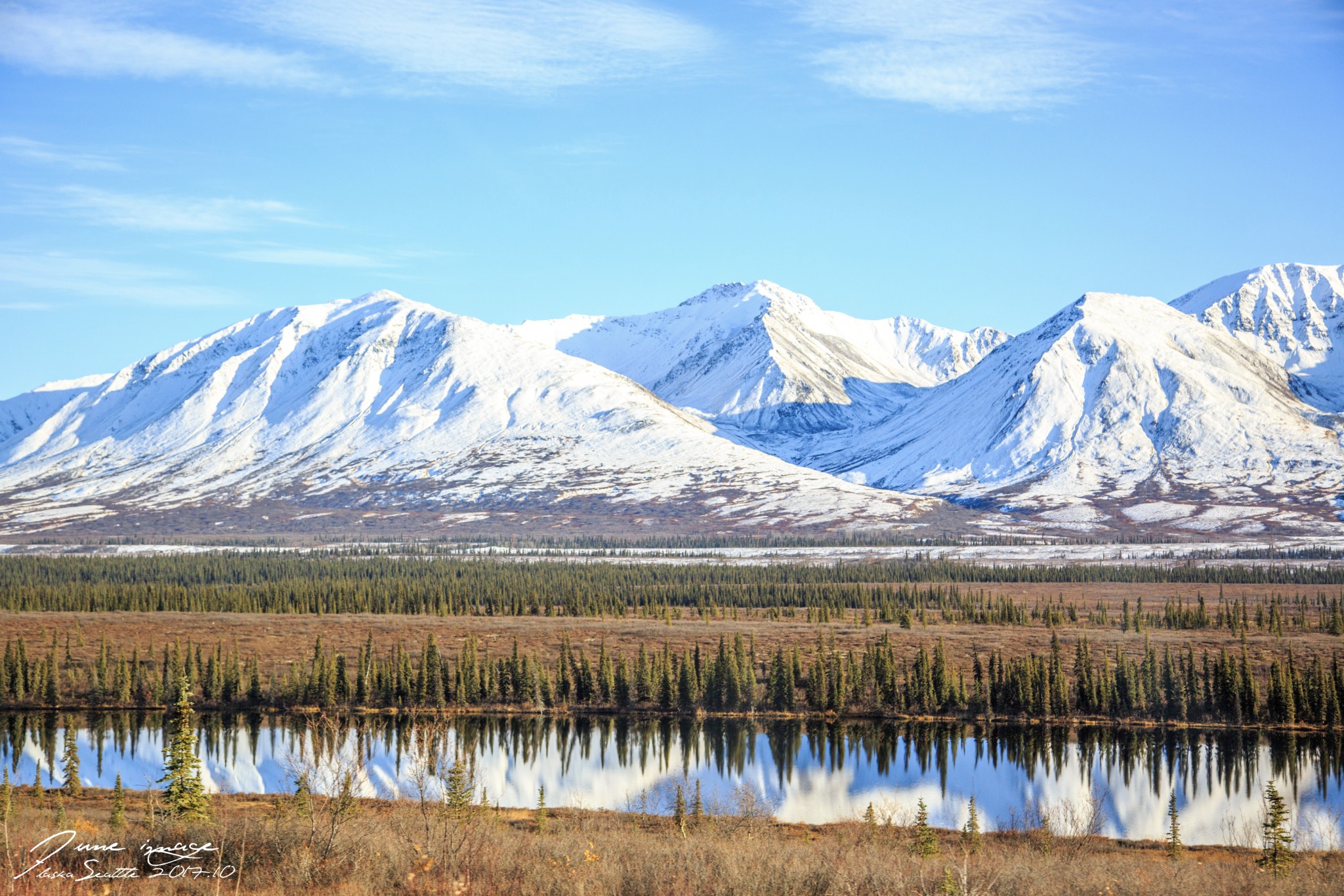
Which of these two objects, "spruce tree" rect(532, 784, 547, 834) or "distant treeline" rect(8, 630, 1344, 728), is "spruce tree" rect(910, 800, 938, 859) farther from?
"distant treeline" rect(8, 630, 1344, 728)

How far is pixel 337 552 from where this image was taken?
653ft

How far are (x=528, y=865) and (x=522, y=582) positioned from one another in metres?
114

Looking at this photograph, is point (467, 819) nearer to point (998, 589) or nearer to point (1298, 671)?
point (1298, 671)

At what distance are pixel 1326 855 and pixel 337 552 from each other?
176657mm

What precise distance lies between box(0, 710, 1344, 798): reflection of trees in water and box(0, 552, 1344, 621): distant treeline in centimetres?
4410

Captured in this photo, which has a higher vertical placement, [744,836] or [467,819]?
[467,819]

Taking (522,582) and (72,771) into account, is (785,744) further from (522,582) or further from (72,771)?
(522,582)

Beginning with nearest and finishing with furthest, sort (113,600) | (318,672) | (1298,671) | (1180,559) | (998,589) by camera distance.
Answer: (318,672)
(1298,671)
(113,600)
(998,589)
(1180,559)

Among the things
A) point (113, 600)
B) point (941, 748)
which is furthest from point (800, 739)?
point (113, 600)

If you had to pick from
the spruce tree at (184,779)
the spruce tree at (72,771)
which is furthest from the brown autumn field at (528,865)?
the spruce tree at (72,771)

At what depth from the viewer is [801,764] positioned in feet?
195

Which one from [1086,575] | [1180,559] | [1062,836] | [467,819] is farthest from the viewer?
[1180,559]
